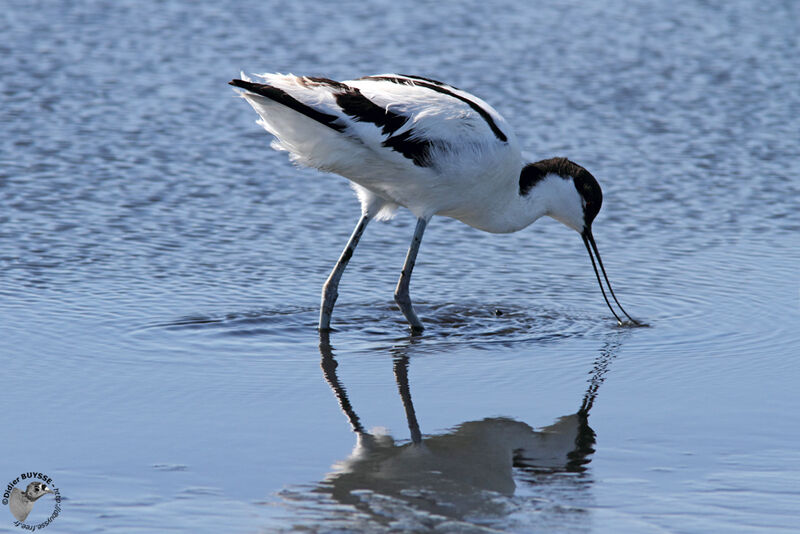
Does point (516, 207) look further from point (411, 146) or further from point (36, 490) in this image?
point (36, 490)

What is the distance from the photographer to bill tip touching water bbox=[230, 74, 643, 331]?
20.8 ft

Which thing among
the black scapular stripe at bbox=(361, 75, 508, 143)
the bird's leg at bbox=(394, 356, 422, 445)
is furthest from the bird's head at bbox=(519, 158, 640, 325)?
the bird's leg at bbox=(394, 356, 422, 445)

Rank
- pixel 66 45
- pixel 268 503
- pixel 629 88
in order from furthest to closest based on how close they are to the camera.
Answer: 1. pixel 66 45
2. pixel 629 88
3. pixel 268 503

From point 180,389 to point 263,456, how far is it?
3.06ft

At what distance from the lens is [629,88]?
41.1ft

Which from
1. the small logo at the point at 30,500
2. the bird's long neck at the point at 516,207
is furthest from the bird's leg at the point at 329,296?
the small logo at the point at 30,500

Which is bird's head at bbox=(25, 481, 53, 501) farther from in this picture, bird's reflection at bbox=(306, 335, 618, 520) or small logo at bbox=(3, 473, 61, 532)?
bird's reflection at bbox=(306, 335, 618, 520)

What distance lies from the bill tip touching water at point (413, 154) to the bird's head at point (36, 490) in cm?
237

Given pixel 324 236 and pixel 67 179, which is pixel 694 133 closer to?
pixel 324 236

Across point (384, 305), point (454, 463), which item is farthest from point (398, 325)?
point (454, 463)

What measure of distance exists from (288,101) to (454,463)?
2179 millimetres

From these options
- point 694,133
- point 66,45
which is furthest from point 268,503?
point 66,45

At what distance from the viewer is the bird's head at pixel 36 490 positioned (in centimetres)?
426

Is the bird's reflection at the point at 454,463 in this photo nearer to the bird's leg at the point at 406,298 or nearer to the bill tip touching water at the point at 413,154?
the bird's leg at the point at 406,298
